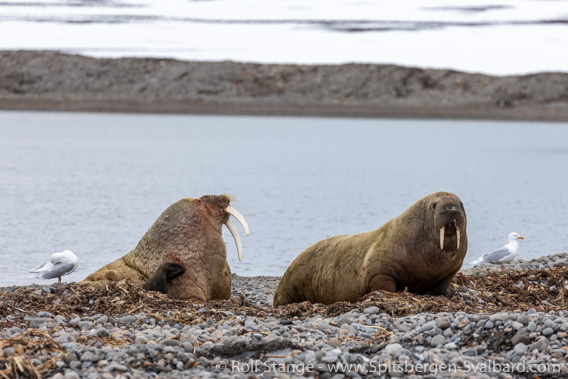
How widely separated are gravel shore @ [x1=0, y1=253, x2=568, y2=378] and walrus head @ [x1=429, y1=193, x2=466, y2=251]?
1.65 ft

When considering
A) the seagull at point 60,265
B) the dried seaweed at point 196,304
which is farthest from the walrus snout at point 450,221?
the seagull at point 60,265

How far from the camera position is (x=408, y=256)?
7531 mm

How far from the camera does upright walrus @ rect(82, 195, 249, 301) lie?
7598 mm

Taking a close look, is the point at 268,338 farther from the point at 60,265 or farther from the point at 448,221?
the point at 60,265

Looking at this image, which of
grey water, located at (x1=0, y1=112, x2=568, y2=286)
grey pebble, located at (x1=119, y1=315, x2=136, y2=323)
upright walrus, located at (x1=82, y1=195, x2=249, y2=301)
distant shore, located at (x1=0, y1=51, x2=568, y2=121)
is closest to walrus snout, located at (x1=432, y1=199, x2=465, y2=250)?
upright walrus, located at (x1=82, y1=195, x2=249, y2=301)

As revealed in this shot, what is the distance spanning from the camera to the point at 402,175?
33.1 m

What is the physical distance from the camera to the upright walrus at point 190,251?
7.60 m

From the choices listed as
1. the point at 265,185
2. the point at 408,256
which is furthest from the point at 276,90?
the point at 408,256

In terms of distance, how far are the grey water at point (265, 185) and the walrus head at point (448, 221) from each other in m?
4.97

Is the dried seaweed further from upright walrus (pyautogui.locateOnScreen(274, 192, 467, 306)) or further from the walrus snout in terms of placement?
the walrus snout

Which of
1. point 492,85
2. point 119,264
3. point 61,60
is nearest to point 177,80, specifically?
point 61,60

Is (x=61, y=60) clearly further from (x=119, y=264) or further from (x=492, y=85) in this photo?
(x=119, y=264)

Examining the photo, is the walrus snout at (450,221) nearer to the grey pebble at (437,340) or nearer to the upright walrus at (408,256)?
the upright walrus at (408,256)

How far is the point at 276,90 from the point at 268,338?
83.7 metres
